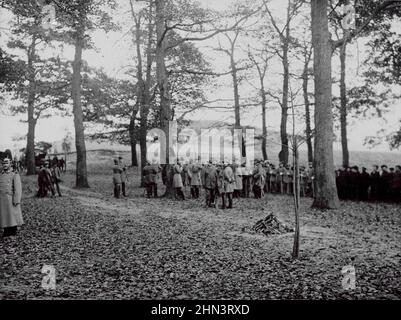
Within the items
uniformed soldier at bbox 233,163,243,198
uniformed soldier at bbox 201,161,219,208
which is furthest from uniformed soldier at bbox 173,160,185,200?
uniformed soldier at bbox 233,163,243,198

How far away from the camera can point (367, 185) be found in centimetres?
1967

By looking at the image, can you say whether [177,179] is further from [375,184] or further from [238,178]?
[375,184]

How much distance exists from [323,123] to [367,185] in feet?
20.8

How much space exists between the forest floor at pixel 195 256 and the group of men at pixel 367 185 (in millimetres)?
5210

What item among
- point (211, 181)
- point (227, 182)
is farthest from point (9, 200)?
point (227, 182)

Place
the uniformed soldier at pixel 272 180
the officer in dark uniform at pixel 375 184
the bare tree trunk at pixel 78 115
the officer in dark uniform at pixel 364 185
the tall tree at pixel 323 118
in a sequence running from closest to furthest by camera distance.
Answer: the tall tree at pixel 323 118
the officer in dark uniform at pixel 375 184
the officer in dark uniform at pixel 364 185
the bare tree trunk at pixel 78 115
the uniformed soldier at pixel 272 180

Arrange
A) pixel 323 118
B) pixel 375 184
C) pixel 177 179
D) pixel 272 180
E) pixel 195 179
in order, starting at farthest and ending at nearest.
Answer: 1. pixel 272 180
2. pixel 195 179
3. pixel 375 184
4. pixel 177 179
5. pixel 323 118

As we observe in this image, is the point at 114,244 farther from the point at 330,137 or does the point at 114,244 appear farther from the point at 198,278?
the point at 330,137

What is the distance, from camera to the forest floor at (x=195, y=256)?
6.31 metres

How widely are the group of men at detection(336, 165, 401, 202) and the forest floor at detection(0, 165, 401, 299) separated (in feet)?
17.1

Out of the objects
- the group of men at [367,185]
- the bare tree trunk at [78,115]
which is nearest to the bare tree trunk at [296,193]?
the group of men at [367,185]

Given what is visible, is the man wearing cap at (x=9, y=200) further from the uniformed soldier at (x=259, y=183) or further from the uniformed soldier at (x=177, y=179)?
the uniformed soldier at (x=259, y=183)
